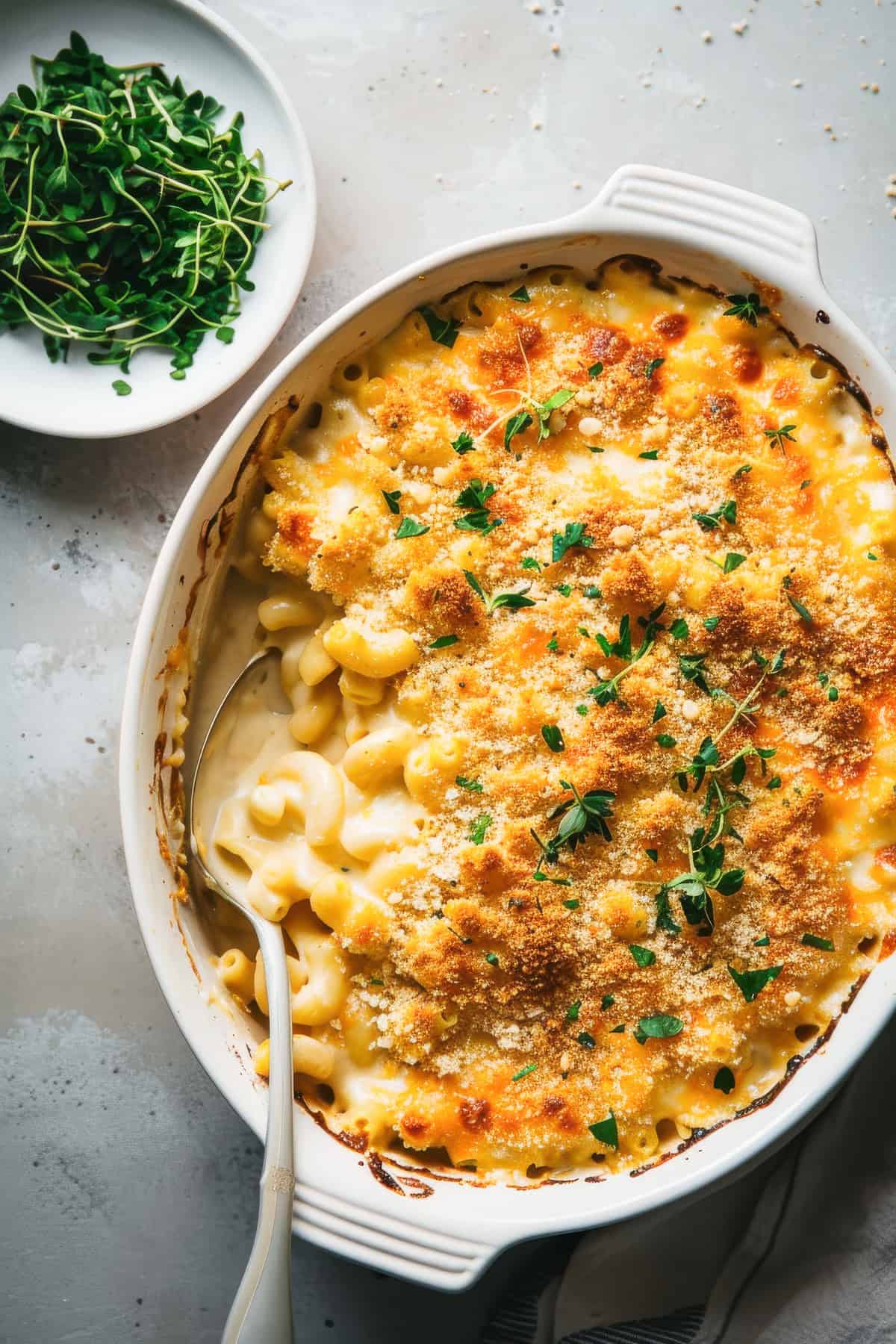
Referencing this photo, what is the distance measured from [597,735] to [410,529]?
51 centimetres

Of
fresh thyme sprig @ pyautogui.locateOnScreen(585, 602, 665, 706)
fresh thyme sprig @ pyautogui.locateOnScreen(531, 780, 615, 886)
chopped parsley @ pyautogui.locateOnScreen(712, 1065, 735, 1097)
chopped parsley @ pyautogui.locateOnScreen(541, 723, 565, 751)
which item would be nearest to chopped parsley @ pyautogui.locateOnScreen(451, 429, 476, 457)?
fresh thyme sprig @ pyautogui.locateOnScreen(585, 602, 665, 706)

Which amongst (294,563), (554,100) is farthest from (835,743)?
(554,100)

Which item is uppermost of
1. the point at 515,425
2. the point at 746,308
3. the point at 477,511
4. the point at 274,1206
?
the point at 746,308

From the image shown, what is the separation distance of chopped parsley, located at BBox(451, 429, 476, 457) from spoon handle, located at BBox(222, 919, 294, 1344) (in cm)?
97

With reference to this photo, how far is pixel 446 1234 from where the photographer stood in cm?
174

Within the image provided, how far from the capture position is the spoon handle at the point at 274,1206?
5.41 ft

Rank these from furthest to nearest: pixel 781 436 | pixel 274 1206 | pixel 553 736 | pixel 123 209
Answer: pixel 123 209 → pixel 781 436 → pixel 553 736 → pixel 274 1206

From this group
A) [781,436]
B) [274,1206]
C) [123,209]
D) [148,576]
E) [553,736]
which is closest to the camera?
[274,1206]

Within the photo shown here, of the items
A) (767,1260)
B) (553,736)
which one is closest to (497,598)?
(553,736)

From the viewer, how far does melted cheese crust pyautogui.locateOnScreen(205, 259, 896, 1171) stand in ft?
6.00

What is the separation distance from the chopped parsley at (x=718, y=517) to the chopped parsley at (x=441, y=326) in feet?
1.96

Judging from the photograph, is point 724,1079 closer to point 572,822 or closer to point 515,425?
point 572,822

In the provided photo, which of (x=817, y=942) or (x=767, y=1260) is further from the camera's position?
(x=767, y=1260)

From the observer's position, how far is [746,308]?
194 cm
